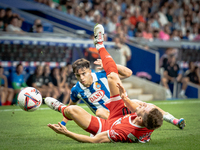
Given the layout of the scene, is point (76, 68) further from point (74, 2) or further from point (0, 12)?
point (74, 2)

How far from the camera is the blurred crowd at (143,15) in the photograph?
1570 centimetres

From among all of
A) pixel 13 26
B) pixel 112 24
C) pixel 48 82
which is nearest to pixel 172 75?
pixel 112 24

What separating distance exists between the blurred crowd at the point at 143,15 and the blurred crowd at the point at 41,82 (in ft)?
13.1

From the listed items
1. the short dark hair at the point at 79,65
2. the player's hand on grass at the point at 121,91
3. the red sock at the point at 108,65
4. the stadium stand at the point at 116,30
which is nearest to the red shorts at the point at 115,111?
the player's hand on grass at the point at 121,91

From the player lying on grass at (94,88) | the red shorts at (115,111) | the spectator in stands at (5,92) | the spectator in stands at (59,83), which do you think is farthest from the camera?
the spectator in stands at (59,83)

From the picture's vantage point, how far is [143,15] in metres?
18.1

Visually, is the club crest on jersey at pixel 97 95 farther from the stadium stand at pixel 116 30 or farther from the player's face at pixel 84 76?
the stadium stand at pixel 116 30

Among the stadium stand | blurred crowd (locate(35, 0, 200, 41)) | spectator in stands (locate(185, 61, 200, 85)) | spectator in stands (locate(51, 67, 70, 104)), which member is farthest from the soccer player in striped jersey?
spectator in stands (locate(185, 61, 200, 85))

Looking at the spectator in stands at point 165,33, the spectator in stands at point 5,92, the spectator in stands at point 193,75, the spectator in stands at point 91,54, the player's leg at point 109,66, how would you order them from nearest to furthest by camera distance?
the player's leg at point 109,66 → the spectator in stands at point 5,92 → the spectator in stands at point 91,54 → the spectator in stands at point 193,75 → the spectator in stands at point 165,33

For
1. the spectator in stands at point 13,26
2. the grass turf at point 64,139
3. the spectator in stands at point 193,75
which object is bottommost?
the spectator in stands at point 193,75

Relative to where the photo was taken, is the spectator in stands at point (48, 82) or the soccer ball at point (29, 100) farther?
the spectator in stands at point (48, 82)

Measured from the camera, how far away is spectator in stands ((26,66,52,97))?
36.2 feet

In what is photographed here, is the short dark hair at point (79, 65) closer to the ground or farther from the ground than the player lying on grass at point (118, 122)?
farther from the ground

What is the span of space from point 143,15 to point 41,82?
30.3 feet
